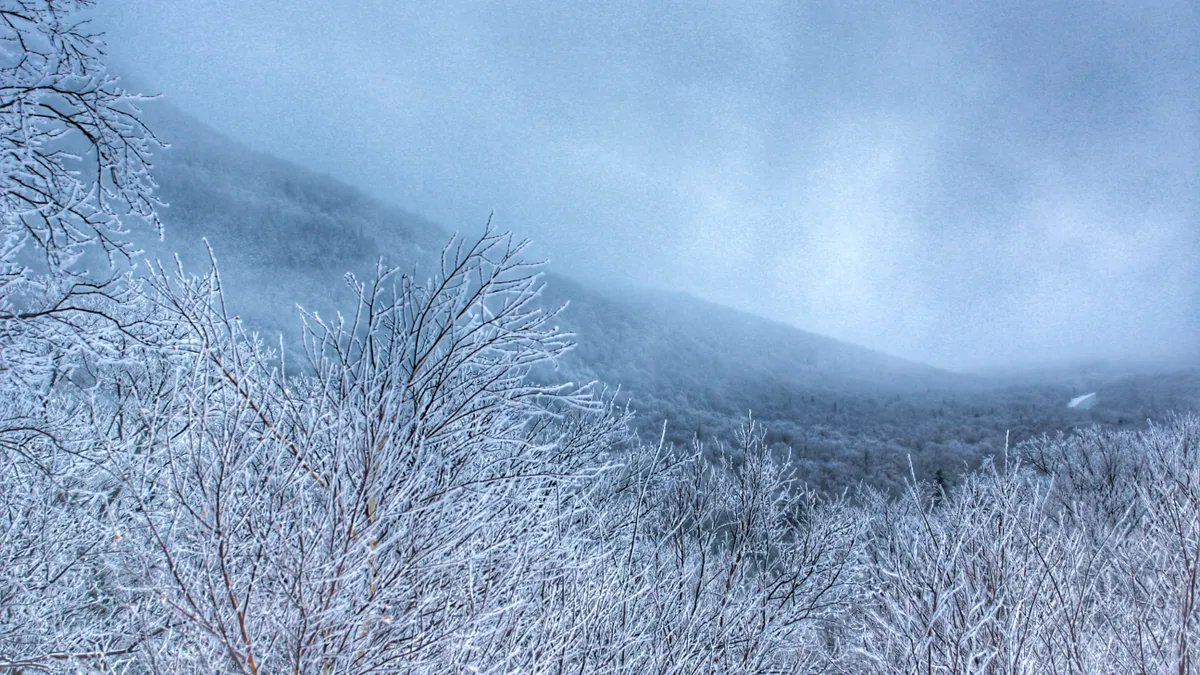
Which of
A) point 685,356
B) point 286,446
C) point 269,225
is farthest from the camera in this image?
point 685,356

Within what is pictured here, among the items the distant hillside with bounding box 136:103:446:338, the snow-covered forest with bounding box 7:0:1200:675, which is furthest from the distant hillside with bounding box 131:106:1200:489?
the snow-covered forest with bounding box 7:0:1200:675

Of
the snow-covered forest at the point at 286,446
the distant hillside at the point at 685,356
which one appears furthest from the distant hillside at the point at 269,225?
the snow-covered forest at the point at 286,446

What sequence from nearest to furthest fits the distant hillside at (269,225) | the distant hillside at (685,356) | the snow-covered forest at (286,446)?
the snow-covered forest at (286,446)
the distant hillside at (685,356)
the distant hillside at (269,225)

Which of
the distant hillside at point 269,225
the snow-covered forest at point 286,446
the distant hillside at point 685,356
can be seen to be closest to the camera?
the snow-covered forest at point 286,446

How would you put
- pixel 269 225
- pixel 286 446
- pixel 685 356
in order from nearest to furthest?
pixel 286 446 < pixel 269 225 < pixel 685 356

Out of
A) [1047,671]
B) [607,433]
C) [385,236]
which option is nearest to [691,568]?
[1047,671]

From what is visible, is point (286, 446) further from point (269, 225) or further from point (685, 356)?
point (269, 225)

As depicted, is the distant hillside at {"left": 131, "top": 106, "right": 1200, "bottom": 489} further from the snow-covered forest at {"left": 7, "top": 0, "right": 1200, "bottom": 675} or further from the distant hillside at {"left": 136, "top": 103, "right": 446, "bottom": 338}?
the snow-covered forest at {"left": 7, "top": 0, "right": 1200, "bottom": 675}

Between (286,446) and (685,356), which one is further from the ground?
(286,446)

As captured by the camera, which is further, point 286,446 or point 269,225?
point 269,225

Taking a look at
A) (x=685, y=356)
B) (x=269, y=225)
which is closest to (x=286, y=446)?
(x=685, y=356)

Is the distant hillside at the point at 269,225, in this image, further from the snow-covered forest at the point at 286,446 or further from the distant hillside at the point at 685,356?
the snow-covered forest at the point at 286,446

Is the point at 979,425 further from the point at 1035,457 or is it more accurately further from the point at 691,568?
the point at 691,568

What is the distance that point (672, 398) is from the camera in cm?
8962
